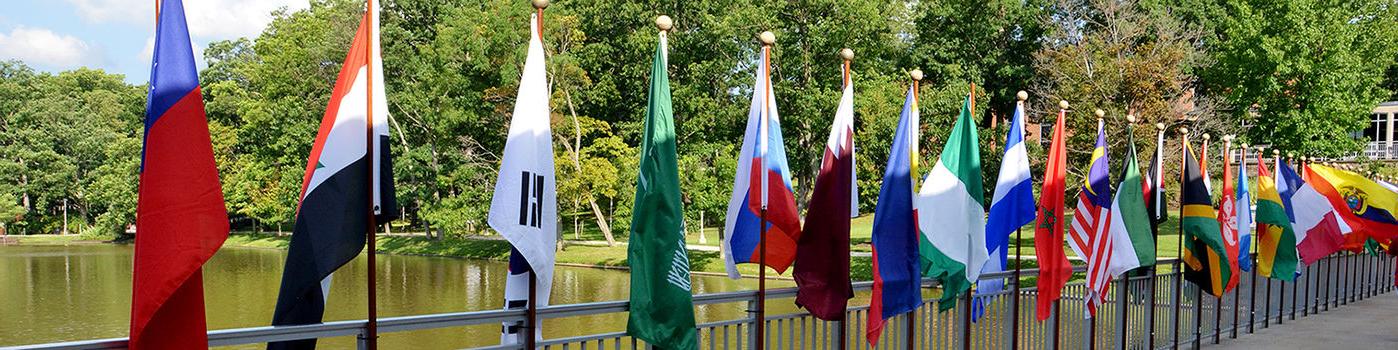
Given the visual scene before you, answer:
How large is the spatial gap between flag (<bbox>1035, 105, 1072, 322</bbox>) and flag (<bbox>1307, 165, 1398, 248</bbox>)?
23.6ft

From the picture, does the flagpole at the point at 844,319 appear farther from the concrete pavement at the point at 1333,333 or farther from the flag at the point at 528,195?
the concrete pavement at the point at 1333,333

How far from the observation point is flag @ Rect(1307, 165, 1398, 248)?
13.8 metres

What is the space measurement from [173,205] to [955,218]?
5.04 metres

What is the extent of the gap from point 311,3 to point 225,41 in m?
12.7

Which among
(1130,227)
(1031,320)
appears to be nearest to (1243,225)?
(1130,227)

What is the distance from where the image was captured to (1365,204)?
45.6 feet

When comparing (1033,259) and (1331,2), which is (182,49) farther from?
(1331,2)

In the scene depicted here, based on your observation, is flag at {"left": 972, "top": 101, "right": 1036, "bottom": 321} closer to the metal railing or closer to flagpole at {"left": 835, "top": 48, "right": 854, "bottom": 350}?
the metal railing

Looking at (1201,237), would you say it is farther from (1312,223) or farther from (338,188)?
(338,188)

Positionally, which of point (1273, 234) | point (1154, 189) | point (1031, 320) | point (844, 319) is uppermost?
point (1154, 189)

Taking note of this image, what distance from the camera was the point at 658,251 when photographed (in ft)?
18.0

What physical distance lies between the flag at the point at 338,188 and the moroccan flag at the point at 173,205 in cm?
54

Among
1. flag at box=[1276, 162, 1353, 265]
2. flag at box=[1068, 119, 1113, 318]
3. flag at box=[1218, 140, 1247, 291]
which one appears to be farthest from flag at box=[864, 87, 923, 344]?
flag at box=[1276, 162, 1353, 265]

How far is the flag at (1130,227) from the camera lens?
8.95 meters
